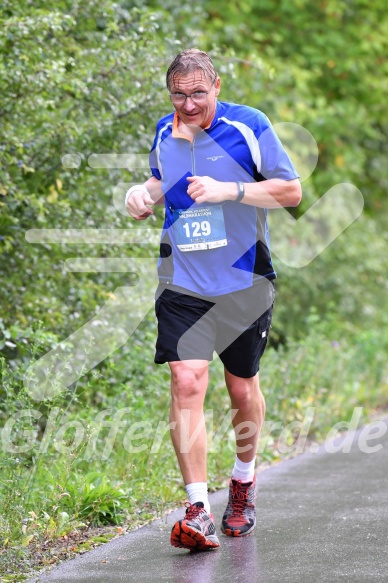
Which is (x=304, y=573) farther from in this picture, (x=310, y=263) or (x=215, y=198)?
(x=310, y=263)

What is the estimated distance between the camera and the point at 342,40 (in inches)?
544

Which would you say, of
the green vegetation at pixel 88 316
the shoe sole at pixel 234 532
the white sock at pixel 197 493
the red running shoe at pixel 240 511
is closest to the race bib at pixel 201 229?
the green vegetation at pixel 88 316

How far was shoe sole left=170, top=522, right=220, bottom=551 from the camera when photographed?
4.56 metres

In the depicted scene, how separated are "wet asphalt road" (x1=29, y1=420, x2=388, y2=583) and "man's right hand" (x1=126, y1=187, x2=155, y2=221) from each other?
1.45m

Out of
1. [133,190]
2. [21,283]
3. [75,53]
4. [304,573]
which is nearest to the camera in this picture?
[304,573]

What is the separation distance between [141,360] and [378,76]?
27.2ft

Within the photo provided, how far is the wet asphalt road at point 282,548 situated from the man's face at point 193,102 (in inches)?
72.2

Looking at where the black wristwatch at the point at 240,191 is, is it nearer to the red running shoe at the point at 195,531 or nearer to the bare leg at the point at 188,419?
the bare leg at the point at 188,419

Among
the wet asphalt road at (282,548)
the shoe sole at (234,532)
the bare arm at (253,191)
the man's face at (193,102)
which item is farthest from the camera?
the shoe sole at (234,532)

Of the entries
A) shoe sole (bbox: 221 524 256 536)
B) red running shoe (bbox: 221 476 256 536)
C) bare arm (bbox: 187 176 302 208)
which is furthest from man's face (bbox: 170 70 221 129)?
shoe sole (bbox: 221 524 256 536)

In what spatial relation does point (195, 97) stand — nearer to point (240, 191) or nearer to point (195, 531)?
point (240, 191)

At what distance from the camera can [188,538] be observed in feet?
15.0

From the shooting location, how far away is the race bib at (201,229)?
4859mm

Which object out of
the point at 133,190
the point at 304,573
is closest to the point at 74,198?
the point at 133,190
